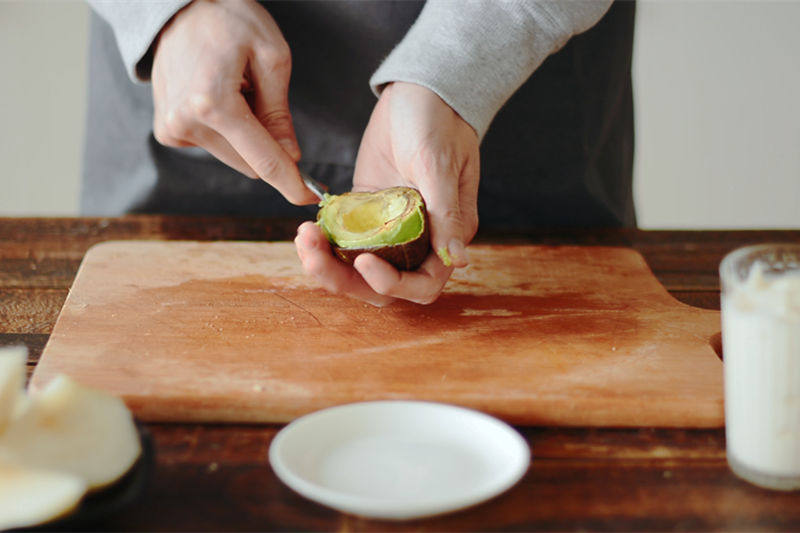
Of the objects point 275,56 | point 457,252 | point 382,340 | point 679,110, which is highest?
point 275,56

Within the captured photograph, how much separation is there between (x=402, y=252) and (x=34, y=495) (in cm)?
57

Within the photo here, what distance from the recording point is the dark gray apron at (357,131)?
60.9 inches

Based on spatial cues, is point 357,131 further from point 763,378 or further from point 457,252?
point 763,378

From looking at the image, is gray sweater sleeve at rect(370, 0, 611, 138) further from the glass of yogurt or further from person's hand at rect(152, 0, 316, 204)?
the glass of yogurt

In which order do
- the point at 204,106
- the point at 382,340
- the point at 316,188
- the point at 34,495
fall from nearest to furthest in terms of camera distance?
the point at 34,495 < the point at 382,340 < the point at 204,106 < the point at 316,188

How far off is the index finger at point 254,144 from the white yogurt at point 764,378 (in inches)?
27.0

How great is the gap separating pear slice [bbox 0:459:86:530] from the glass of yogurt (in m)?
0.59

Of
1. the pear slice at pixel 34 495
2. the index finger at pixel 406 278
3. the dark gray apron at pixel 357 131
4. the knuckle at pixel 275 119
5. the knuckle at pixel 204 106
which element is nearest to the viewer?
the pear slice at pixel 34 495

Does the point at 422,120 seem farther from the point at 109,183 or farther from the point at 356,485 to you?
the point at 109,183

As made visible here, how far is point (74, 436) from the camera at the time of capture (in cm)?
77

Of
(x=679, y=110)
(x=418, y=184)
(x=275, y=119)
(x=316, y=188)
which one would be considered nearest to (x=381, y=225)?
(x=418, y=184)

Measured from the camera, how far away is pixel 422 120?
1.27 metres

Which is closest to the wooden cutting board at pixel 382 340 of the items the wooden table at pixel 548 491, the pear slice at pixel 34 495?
the wooden table at pixel 548 491

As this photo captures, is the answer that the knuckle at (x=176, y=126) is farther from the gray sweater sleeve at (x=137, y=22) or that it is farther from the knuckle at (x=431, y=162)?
the knuckle at (x=431, y=162)
